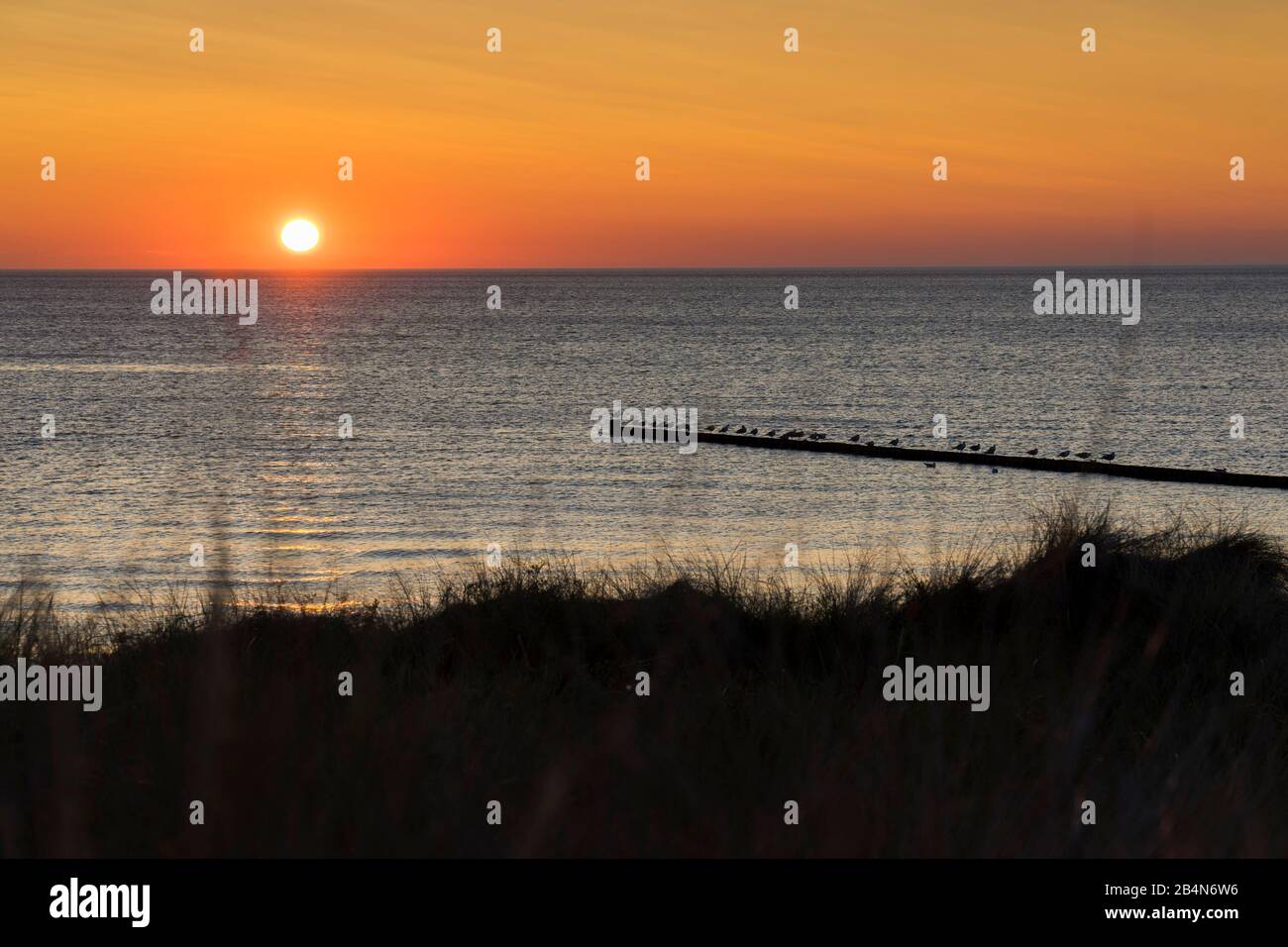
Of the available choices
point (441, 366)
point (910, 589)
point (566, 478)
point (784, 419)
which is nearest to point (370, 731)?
point (910, 589)

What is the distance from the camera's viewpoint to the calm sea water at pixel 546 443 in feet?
88.9

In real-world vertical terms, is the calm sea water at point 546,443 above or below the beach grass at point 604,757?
above

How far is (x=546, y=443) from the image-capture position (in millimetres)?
51062

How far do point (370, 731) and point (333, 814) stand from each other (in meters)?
0.63

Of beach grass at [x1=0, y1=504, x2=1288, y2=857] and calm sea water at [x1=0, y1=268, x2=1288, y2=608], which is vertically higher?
calm sea water at [x1=0, y1=268, x2=1288, y2=608]

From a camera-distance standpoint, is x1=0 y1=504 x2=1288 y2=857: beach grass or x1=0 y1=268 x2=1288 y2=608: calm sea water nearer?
x1=0 y1=504 x2=1288 y2=857: beach grass

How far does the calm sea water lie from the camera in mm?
27109

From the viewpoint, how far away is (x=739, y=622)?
32.2 feet
